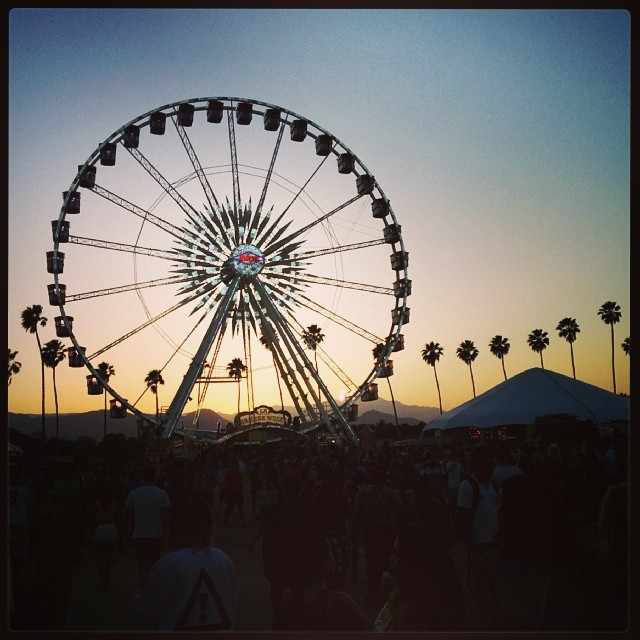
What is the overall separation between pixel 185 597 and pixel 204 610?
126 mm

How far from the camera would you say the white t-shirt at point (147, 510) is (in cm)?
999

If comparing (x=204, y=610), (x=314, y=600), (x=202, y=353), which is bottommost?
(x=204, y=610)

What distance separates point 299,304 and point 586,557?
25653 mm

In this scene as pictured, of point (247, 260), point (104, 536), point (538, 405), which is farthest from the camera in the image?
point (247, 260)

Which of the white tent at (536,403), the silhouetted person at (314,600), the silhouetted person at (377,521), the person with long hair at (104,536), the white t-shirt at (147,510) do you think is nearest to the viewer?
Answer: the silhouetted person at (314,600)

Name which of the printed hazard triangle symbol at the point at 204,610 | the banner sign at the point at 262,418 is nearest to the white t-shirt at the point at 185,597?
the printed hazard triangle symbol at the point at 204,610

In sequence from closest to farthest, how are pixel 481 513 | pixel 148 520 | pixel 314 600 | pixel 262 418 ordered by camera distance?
pixel 314 600, pixel 481 513, pixel 148 520, pixel 262 418

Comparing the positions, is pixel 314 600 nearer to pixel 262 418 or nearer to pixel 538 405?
pixel 538 405

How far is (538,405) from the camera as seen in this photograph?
21953 mm

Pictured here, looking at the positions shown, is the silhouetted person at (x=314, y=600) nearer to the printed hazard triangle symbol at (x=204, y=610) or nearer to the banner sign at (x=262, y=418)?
the printed hazard triangle symbol at (x=204, y=610)

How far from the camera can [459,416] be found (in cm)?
2289

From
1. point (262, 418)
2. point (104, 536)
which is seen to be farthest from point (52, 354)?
point (104, 536)

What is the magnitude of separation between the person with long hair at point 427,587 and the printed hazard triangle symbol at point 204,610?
1244mm

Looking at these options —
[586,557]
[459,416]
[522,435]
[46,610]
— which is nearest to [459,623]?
[586,557]
